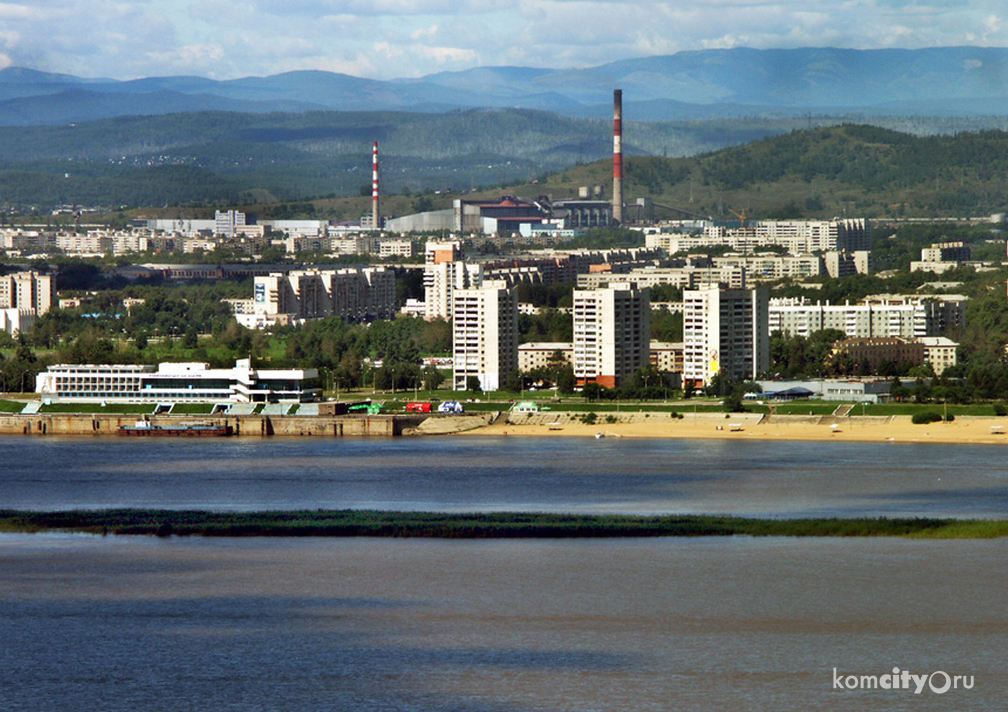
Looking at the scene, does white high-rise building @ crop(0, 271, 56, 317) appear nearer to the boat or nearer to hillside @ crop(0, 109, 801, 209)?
the boat

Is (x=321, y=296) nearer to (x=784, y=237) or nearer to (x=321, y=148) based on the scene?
(x=784, y=237)

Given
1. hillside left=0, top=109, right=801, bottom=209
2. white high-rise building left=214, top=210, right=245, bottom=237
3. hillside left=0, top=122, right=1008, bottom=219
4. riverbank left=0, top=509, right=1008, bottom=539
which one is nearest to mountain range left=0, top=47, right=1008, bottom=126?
hillside left=0, top=109, right=801, bottom=209

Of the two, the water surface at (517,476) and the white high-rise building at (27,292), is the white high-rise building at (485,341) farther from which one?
the white high-rise building at (27,292)

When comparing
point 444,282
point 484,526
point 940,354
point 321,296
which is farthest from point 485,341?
point 321,296

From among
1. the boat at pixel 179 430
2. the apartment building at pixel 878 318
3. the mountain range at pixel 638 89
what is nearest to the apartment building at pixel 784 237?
the apartment building at pixel 878 318

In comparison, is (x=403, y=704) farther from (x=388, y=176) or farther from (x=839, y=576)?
(x=388, y=176)

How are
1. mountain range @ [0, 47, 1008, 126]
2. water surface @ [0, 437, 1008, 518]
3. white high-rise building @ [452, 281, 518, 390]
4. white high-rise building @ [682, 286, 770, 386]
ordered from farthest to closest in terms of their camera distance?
mountain range @ [0, 47, 1008, 126]
white high-rise building @ [452, 281, 518, 390]
white high-rise building @ [682, 286, 770, 386]
water surface @ [0, 437, 1008, 518]
